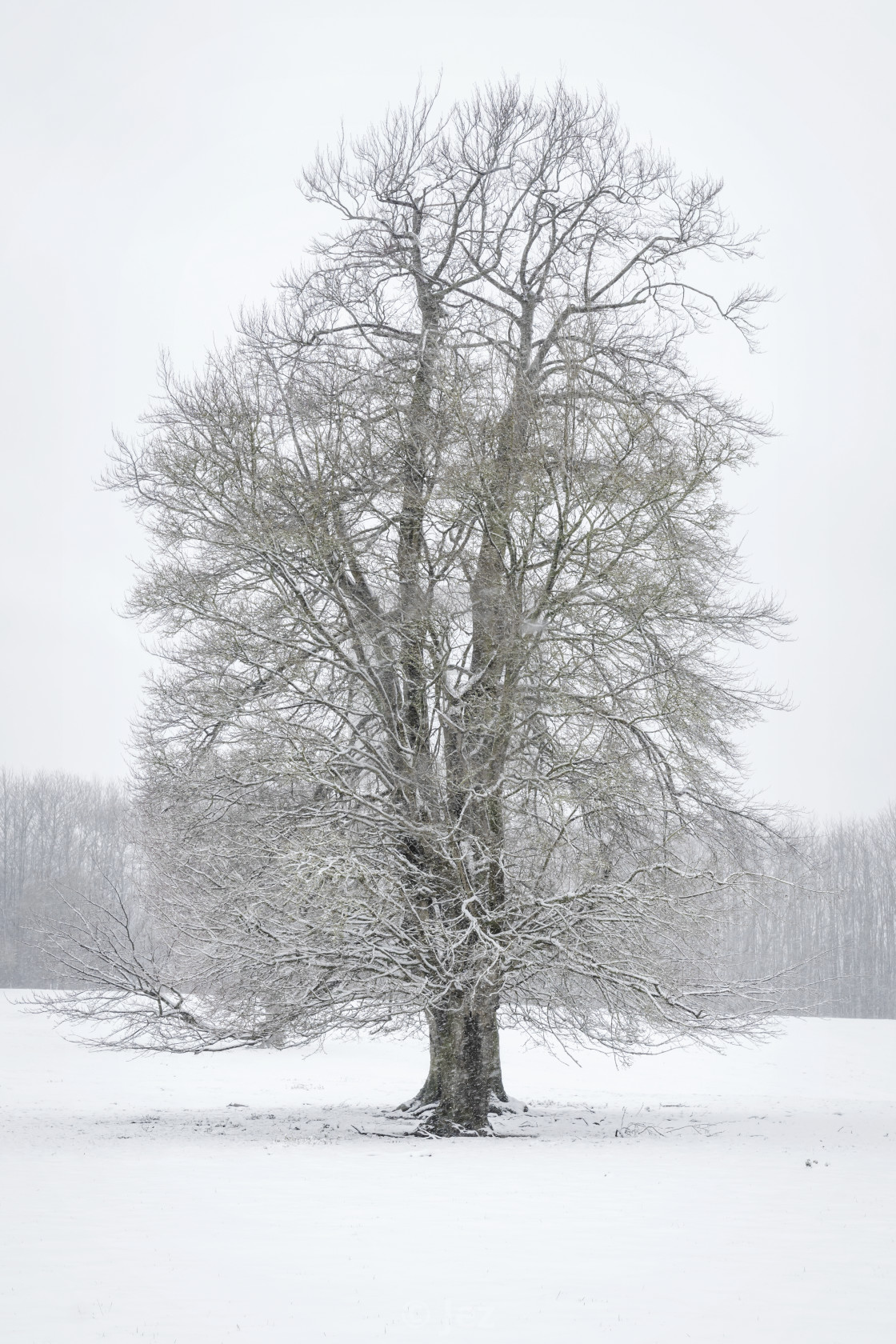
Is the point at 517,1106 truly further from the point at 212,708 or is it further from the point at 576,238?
the point at 576,238

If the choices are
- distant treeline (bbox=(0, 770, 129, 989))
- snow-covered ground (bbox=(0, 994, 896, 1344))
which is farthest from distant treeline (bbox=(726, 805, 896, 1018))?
snow-covered ground (bbox=(0, 994, 896, 1344))

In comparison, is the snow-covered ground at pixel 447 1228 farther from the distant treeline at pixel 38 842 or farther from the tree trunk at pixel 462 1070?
the distant treeline at pixel 38 842

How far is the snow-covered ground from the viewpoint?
18.0 feet

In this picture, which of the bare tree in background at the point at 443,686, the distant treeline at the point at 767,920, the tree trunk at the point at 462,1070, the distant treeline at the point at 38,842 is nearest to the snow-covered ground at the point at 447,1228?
the tree trunk at the point at 462,1070

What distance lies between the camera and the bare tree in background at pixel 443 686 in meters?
11.8

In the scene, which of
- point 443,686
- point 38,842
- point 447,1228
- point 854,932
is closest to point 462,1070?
point 443,686

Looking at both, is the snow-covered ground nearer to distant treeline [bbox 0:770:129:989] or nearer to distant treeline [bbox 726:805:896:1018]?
distant treeline [bbox 726:805:896:1018]

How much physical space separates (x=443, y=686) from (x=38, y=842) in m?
58.2

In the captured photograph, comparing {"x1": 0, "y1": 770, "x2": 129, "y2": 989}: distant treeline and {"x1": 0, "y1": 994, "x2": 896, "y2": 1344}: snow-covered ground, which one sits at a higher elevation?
{"x1": 0, "y1": 770, "x2": 129, "y2": 989}: distant treeline

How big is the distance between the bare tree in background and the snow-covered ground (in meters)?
1.33

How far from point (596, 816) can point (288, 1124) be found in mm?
5326

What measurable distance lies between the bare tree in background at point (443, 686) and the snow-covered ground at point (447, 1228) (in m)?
1.33

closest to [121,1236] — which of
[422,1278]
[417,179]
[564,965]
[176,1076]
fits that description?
[422,1278]

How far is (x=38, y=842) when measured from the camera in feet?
213
